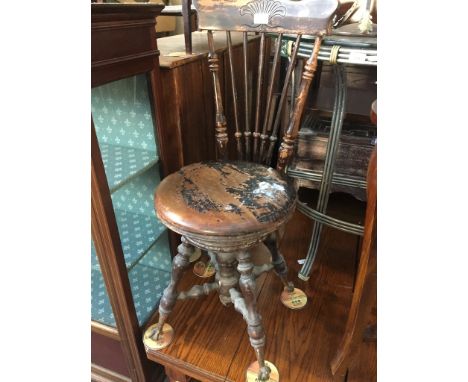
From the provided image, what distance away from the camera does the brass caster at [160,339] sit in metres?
0.98

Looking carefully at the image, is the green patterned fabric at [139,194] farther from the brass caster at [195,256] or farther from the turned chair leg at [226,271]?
the turned chair leg at [226,271]

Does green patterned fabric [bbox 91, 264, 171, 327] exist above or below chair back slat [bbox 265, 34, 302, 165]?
below

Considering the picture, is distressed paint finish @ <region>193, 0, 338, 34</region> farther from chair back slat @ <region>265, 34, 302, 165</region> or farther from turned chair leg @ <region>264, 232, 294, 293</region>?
turned chair leg @ <region>264, 232, 294, 293</region>

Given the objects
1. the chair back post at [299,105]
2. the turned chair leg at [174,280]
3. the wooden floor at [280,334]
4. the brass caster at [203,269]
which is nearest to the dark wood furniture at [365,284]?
the wooden floor at [280,334]

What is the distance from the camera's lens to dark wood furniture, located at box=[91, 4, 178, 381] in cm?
72

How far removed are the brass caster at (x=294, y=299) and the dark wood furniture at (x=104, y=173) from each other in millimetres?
466

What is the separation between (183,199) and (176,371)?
541mm

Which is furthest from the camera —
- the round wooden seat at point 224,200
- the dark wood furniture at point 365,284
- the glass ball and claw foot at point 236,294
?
the glass ball and claw foot at point 236,294

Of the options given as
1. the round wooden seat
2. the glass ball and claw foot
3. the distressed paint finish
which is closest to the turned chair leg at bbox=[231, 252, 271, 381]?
the glass ball and claw foot

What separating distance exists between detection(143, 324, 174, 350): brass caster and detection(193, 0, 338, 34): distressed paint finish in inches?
34.3
